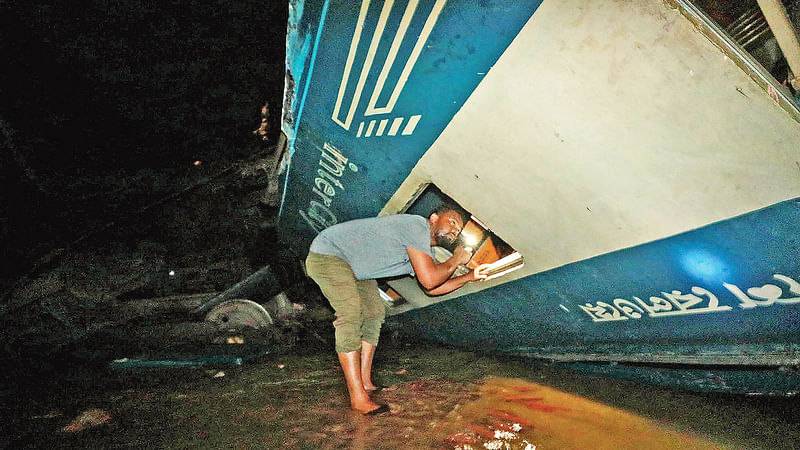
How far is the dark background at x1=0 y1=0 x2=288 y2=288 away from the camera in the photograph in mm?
3775

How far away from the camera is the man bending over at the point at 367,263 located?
2438 mm

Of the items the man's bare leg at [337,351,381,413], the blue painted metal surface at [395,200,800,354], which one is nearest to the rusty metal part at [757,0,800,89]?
the blue painted metal surface at [395,200,800,354]

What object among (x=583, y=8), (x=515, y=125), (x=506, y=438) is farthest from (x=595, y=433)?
(x=583, y=8)

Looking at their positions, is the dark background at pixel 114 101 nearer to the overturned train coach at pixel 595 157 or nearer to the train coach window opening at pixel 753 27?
the overturned train coach at pixel 595 157

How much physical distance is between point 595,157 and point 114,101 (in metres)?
5.12

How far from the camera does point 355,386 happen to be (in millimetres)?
2295

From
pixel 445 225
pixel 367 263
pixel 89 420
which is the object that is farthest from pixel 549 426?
pixel 89 420

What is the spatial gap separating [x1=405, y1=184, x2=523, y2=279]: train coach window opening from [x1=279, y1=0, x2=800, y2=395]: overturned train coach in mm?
49

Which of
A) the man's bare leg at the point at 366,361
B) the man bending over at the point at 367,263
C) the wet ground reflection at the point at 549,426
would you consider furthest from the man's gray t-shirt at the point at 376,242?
the wet ground reflection at the point at 549,426

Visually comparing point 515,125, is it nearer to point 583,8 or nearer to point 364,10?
point 583,8

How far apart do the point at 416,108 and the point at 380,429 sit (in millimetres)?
1752

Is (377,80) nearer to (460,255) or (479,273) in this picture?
(460,255)

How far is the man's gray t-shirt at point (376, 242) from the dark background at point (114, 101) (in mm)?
3278

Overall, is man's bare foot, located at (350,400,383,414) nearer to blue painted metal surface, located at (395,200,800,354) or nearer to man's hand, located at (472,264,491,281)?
man's hand, located at (472,264,491,281)
